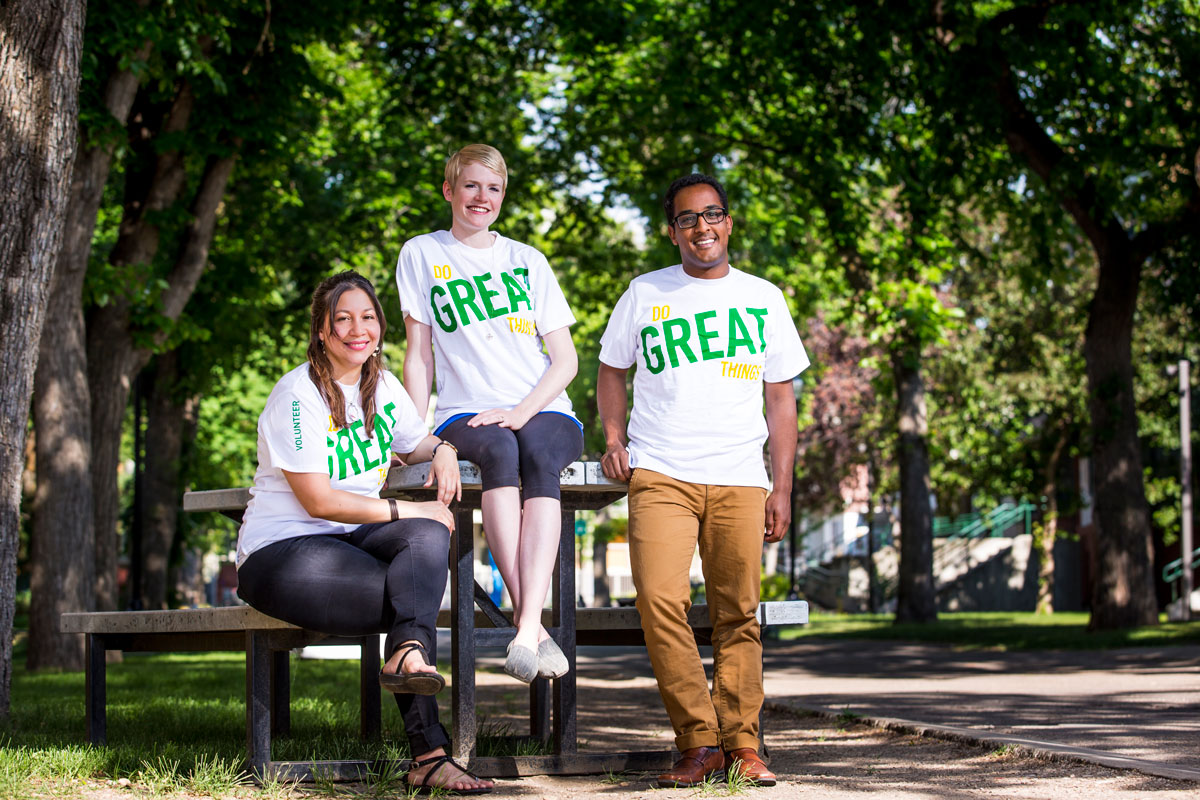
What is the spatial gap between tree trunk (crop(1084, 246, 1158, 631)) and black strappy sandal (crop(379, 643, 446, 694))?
13.7 metres

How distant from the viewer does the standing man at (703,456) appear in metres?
4.82

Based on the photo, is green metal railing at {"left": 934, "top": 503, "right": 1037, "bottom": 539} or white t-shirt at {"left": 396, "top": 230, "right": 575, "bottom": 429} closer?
white t-shirt at {"left": 396, "top": 230, "right": 575, "bottom": 429}

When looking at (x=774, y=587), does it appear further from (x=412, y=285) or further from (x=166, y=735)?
(x=412, y=285)

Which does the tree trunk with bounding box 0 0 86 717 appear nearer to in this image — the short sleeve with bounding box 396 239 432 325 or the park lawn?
the park lawn

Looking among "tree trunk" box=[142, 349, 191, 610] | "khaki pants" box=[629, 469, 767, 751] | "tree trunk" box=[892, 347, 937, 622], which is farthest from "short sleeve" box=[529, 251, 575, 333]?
"tree trunk" box=[892, 347, 937, 622]

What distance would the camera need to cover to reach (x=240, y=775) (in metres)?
4.72

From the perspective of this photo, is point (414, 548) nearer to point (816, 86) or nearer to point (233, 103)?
point (233, 103)

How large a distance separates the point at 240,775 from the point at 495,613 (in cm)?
111

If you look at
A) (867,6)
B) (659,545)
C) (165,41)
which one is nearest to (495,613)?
(659,545)

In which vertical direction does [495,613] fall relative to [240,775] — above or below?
above

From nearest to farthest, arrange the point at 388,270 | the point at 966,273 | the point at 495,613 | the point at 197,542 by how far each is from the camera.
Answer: the point at 495,613 → the point at 388,270 → the point at 197,542 → the point at 966,273

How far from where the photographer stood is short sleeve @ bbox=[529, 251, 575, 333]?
5.16 m

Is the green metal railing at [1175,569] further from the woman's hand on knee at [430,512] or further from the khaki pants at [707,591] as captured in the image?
the woman's hand on knee at [430,512]

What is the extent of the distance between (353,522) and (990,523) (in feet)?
127
